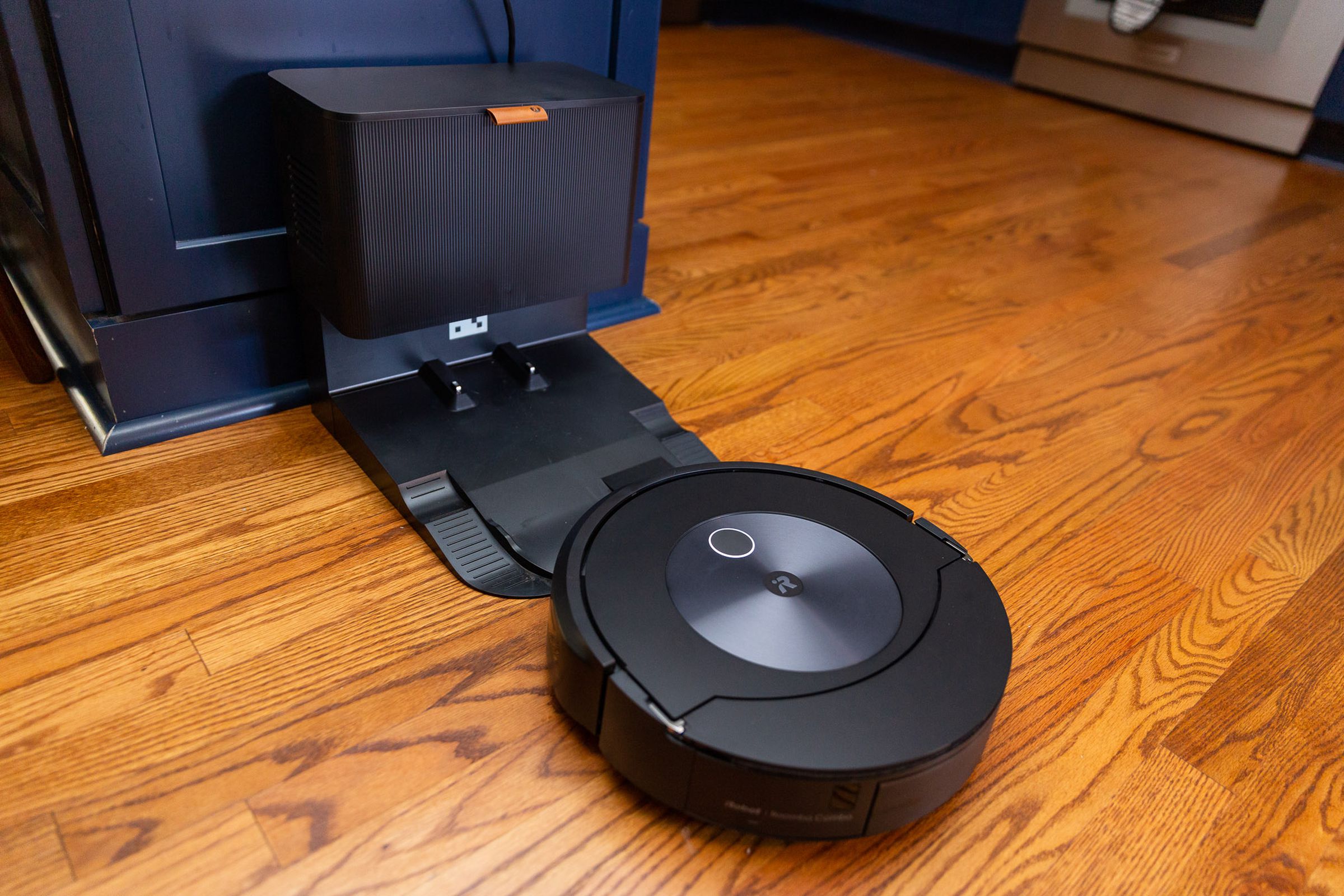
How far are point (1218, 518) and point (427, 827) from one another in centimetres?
77

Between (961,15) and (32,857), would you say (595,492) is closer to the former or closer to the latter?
(32,857)

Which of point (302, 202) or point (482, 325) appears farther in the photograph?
point (482, 325)

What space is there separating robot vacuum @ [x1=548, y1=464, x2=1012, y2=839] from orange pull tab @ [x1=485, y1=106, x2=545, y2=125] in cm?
31

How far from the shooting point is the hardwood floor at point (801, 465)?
543 millimetres

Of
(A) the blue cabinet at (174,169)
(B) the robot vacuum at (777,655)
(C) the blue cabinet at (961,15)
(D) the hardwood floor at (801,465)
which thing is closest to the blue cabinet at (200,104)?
(A) the blue cabinet at (174,169)

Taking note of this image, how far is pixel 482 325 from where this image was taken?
3.05ft

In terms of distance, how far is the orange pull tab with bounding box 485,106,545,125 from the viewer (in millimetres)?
723

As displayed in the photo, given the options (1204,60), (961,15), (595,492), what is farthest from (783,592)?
(961,15)

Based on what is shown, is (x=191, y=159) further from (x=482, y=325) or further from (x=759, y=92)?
(x=759, y=92)

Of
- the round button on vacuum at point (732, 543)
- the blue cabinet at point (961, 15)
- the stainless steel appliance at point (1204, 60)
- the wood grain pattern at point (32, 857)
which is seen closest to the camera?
the wood grain pattern at point (32, 857)

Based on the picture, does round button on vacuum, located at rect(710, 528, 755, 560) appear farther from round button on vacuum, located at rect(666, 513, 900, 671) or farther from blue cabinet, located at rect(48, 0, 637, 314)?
blue cabinet, located at rect(48, 0, 637, 314)

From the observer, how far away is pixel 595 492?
796mm

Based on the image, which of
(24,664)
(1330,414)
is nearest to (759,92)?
(1330,414)

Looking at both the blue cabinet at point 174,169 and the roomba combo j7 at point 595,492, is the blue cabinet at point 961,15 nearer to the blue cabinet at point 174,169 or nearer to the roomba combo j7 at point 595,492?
the blue cabinet at point 174,169
